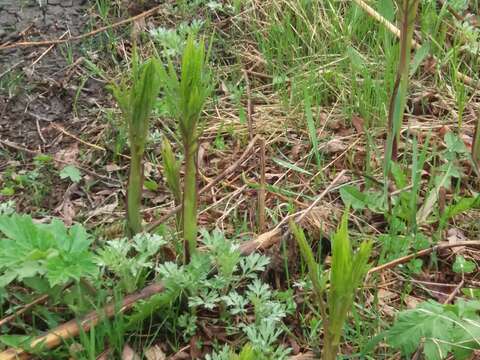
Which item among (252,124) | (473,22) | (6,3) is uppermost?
(6,3)

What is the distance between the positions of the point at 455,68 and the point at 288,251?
111 centimetres

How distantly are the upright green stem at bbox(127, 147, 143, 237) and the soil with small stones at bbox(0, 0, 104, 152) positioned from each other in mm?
747

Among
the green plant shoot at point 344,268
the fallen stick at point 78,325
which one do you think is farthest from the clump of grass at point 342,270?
the fallen stick at point 78,325

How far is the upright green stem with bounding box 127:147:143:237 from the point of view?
1.85 m

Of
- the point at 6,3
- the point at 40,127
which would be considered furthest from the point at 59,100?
the point at 6,3

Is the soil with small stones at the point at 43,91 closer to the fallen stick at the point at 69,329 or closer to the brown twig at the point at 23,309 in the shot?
the brown twig at the point at 23,309

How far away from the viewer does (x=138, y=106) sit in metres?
1.76

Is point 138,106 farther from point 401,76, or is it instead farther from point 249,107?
point 249,107

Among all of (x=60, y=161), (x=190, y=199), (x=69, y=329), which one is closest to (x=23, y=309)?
(x=69, y=329)

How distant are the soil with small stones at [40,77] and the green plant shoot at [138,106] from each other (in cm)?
78

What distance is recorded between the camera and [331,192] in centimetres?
223

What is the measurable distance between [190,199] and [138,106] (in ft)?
0.87

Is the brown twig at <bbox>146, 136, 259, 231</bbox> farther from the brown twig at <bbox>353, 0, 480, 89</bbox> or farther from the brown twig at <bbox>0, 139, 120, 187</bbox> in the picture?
the brown twig at <bbox>353, 0, 480, 89</bbox>

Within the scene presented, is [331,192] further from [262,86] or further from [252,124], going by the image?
[262,86]
